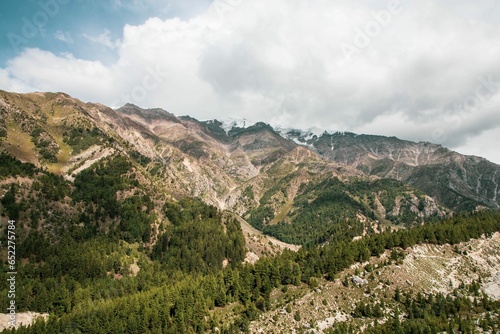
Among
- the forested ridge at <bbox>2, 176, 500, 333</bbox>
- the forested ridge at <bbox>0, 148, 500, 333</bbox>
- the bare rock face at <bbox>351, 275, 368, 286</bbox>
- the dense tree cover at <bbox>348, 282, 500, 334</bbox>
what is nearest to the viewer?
the dense tree cover at <bbox>348, 282, 500, 334</bbox>

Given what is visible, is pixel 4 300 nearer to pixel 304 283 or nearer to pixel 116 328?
pixel 116 328

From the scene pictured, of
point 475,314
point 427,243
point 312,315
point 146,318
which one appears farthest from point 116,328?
A: point 427,243

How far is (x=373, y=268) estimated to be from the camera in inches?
4582

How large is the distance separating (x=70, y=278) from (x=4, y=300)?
113ft

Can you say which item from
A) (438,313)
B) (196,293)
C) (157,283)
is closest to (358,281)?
(438,313)

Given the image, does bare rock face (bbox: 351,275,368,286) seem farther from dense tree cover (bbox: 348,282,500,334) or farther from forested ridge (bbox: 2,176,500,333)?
dense tree cover (bbox: 348,282,500,334)

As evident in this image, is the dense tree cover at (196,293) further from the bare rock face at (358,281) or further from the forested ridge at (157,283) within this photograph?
the bare rock face at (358,281)

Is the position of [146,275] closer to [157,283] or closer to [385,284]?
[157,283]

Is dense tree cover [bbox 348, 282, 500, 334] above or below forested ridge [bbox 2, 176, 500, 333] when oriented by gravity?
below

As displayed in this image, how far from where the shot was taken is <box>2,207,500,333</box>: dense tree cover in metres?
101

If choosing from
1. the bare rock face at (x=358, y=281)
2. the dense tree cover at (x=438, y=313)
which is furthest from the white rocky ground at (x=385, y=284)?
the dense tree cover at (x=438, y=313)

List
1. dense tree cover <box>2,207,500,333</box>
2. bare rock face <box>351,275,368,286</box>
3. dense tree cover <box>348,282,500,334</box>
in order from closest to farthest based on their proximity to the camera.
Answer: dense tree cover <box>348,282,500,334</box>
dense tree cover <box>2,207,500,333</box>
bare rock face <box>351,275,368,286</box>

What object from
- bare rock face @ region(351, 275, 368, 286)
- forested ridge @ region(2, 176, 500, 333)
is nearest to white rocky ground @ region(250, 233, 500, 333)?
bare rock face @ region(351, 275, 368, 286)

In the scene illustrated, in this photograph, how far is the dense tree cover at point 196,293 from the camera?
10144 cm
